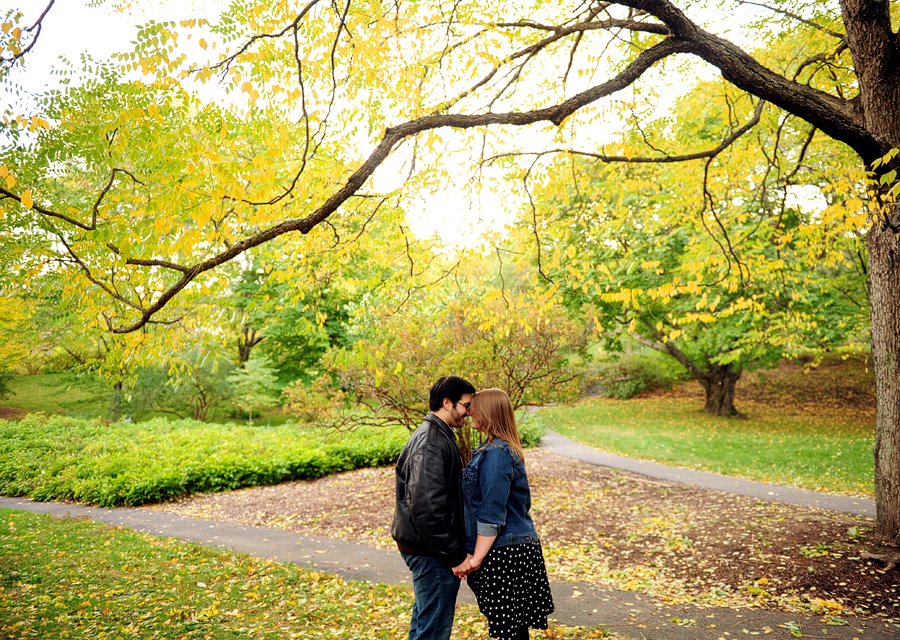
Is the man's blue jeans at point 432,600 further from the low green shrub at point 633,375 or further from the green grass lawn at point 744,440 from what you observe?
the low green shrub at point 633,375

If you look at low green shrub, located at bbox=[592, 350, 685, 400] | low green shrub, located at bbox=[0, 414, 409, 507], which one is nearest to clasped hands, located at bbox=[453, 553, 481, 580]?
low green shrub, located at bbox=[0, 414, 409, 507]

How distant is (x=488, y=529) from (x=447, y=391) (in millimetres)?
823

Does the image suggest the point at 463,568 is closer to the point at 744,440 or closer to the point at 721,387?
the point at 744,440

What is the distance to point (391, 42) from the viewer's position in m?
6.61

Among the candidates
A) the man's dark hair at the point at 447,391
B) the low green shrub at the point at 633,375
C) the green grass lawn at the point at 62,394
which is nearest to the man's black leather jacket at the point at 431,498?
the man's dark hair at the point at 447,391

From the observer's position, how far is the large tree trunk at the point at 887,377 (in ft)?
18.2

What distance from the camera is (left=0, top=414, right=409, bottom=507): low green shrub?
10.8m

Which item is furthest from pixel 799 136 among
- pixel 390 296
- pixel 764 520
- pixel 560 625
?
pixel 560 625

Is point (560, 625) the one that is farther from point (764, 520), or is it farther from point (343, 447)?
point (343, 447)

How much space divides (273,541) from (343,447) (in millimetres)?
5038

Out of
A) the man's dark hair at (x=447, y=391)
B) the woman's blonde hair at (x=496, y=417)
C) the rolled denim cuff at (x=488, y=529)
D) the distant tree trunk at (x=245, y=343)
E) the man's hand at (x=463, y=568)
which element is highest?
the distant tree trunk at (x=245, y=343)

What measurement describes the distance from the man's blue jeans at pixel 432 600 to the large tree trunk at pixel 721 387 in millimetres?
22777

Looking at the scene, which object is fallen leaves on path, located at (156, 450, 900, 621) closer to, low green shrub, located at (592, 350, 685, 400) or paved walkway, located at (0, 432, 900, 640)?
paved walkway, located at (0, 432, 900, 640)

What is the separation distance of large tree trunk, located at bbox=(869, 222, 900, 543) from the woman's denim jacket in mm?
4691
